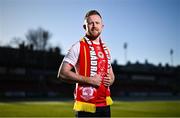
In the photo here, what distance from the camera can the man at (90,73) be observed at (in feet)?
9.53

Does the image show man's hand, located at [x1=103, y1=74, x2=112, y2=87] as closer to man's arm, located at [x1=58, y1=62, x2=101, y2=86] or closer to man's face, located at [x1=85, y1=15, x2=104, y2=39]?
man's arm, located at [x1=58, y1=62, x2=101, y2=86]

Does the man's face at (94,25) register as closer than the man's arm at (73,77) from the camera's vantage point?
No

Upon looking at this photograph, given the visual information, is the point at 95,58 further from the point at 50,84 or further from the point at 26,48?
the point at 26,48

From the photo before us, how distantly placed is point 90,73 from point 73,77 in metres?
0.19

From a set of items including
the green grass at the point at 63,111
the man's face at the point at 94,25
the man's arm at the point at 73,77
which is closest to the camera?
the man's arm at the point at 73,77

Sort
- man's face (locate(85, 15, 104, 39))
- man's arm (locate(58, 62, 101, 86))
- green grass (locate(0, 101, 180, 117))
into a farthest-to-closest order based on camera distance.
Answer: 1. green grass (locate(0, 101, 180, 117))
2. man's face (locate(85, 15, 104, 39))
3. man's arm (locate(58, 62, 101, 86))

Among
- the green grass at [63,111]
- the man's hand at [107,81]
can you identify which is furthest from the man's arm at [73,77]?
the green grass at [63,111]

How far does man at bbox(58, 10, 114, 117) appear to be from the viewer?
2.90 metres

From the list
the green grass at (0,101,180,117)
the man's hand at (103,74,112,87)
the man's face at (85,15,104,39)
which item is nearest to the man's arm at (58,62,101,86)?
the man's hand at (103,74,112,87)

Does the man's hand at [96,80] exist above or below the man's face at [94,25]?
below

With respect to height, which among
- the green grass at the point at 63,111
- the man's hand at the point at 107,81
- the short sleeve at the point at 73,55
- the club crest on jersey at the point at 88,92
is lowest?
the green grass at the point at 63,111

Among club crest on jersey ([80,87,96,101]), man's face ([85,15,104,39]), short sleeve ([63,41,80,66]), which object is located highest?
man's face ([85,15,104,39])

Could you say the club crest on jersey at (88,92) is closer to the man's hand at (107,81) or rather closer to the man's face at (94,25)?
the man's hand at (107,81)

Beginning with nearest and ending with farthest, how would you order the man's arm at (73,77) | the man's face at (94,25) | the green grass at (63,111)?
the man's arm at (73,77)
the man's face at (94,25)
the green grass at (63,111)
